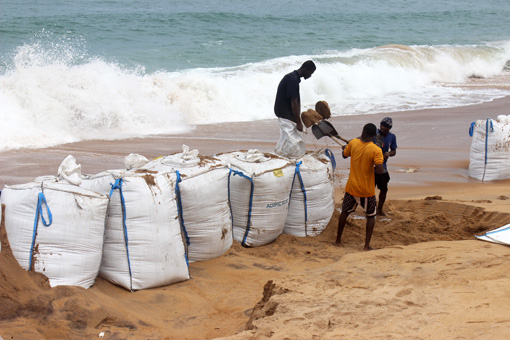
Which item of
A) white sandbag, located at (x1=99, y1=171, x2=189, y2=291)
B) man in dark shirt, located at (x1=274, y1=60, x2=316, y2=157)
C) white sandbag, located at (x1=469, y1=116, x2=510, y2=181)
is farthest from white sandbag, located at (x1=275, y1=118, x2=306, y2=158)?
white sandbag, located at (x1=469, y1=116, x2=510, y2=181)

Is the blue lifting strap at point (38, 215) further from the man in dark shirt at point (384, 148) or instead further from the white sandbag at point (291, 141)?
the man in dark shirt at point (384, 148)

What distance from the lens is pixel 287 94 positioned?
5.67 m

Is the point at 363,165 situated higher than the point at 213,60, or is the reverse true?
the point at 213,60

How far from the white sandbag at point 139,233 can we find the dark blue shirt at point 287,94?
1.86 meters

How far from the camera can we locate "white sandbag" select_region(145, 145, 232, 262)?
4.57 metres

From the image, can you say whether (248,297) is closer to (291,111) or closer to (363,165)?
(363,165)

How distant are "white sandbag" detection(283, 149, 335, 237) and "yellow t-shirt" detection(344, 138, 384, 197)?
0.32 meters

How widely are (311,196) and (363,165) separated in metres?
0.64

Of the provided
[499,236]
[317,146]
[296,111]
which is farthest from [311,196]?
[317,146]

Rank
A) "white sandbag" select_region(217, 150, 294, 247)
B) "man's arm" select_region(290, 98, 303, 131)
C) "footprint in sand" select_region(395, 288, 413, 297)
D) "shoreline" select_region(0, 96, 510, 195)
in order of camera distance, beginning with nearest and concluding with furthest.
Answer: "footprint in sand" select_region(395, 288, 413, 297) < "white sandbag" select_region(217, 150, 294, 247) < "man's arm" select_region(290, 98, 303, 131) < "shoreline" select_region(0, 96, 510, 195)

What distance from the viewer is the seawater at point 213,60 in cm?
1153

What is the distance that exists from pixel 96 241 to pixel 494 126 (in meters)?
5.84

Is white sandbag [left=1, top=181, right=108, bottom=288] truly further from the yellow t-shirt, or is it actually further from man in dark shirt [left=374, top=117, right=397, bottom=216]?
man in dark shirt [left=374, top=117, right=397, bottom=216]

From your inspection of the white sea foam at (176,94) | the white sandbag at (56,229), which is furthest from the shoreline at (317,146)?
the white sandbag at (56,229)
